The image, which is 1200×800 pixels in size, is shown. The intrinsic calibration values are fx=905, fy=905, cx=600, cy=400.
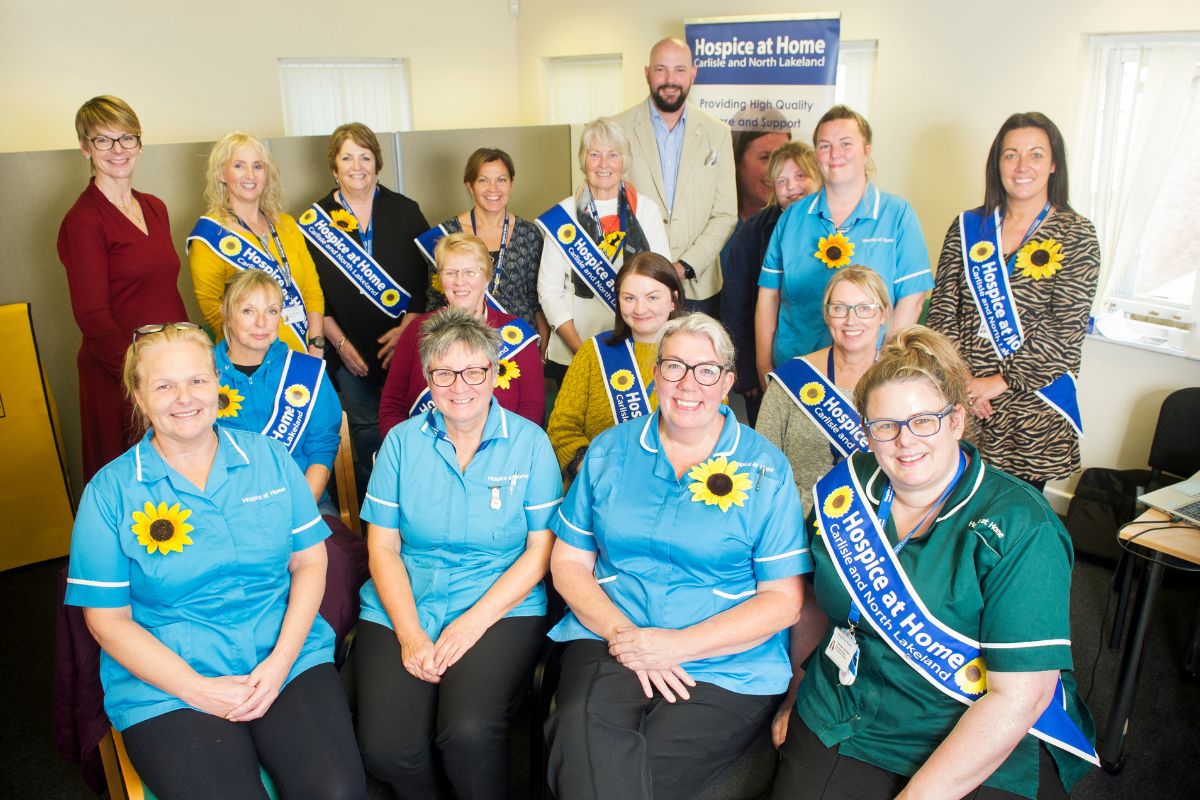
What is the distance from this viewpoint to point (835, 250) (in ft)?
10.4

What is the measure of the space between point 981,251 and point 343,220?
2459 millimetres

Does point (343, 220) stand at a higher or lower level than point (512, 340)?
higher

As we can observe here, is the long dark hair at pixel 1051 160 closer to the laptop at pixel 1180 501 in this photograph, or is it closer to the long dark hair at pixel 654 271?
the laptop at pixel 1180 501

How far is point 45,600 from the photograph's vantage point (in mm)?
3607

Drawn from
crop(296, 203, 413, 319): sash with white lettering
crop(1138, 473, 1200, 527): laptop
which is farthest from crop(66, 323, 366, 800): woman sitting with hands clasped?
crop(1138, 473, 1200, 527): laptop

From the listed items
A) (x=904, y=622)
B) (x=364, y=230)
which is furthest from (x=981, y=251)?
(x=364, y=230)

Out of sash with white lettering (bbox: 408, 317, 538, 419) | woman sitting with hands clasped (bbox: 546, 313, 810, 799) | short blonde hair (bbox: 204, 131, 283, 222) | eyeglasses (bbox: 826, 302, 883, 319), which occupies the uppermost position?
short blonde hair (bbox: 204, 131, 283, 222)

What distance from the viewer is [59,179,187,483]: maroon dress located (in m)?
3.14

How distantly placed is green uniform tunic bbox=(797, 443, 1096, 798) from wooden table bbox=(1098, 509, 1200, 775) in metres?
0.60

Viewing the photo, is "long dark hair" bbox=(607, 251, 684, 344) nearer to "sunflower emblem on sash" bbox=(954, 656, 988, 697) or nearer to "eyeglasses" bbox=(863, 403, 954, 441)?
"eyeglasses" bbox=(863, 403, 954, 441)

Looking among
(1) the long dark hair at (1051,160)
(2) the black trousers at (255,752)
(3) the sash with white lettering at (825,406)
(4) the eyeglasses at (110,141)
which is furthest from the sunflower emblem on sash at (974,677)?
(4) the eyeglasses at (110,141)

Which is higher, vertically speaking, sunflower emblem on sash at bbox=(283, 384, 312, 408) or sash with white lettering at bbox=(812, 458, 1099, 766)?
sunflower emblem on sash at bbox=(283, 384, 312, 408)

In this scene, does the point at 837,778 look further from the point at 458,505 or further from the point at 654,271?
the point at 654,271

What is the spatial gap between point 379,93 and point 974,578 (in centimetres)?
642
